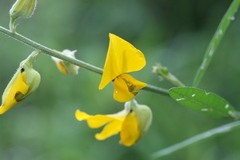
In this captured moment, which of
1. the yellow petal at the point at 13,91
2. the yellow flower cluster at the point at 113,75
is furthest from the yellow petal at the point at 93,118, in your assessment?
the yellow petal at the point at 13,91

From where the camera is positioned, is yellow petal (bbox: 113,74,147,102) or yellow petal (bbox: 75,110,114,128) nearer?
yellow petal (bbox: 113,74,147,102)

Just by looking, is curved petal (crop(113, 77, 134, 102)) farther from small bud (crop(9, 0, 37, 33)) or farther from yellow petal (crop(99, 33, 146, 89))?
small bud (crop(9, 0, 37, 33))

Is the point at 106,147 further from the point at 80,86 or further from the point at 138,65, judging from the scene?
the point at 138,65

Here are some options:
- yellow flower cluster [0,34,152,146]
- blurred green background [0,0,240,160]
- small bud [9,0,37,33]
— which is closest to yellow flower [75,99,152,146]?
yellow flower cluster [0,34,152,146]

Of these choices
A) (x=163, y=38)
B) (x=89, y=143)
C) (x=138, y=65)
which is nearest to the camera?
(x=138, y=65)

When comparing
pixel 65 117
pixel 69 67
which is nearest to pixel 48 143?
pixel 65 117

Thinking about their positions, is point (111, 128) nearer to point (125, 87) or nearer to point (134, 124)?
point (134, 124)

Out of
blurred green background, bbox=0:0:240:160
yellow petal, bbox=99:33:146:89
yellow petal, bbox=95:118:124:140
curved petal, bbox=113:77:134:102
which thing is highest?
yellow petal, bbox=99:33:146:89
